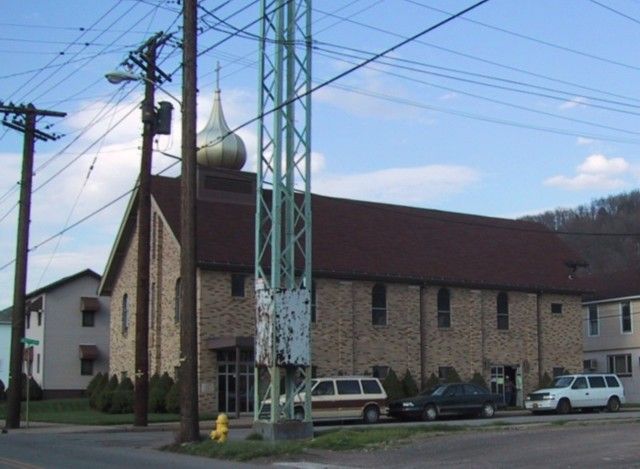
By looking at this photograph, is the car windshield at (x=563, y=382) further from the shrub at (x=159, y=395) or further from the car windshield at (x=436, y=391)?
the shrub at (x=159, y=395)

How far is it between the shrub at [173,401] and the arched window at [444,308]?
1385 cm

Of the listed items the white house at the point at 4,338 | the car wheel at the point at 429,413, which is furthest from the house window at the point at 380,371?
the white house at the point at 4,338

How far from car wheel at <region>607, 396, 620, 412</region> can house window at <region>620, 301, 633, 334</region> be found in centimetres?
1593

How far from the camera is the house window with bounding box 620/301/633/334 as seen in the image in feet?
185

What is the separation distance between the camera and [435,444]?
2106 centimetres

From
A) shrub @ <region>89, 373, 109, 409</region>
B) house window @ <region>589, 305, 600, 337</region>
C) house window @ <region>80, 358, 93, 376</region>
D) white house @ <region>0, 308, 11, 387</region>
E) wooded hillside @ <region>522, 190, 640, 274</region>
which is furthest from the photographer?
wooded hillside @ <region>522, 190, 640, 274</region>

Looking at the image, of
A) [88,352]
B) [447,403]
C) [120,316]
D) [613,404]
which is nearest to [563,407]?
[613,404]

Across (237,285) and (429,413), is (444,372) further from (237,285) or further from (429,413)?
(237,285)

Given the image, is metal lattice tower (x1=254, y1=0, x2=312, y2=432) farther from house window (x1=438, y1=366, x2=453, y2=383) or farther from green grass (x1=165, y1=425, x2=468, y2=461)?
house window (x1=438, y1=366, x2=453, y2=383)

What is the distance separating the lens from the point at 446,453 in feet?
63.9

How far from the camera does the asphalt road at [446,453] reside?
1805cm

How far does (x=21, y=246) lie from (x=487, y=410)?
18285 mm

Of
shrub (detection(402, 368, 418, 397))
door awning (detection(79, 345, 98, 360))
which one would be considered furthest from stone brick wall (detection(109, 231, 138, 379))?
door awning (detection(79, 345, 98, 360))

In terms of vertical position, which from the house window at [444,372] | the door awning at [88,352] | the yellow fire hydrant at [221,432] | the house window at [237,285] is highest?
the house window at [237,285]
